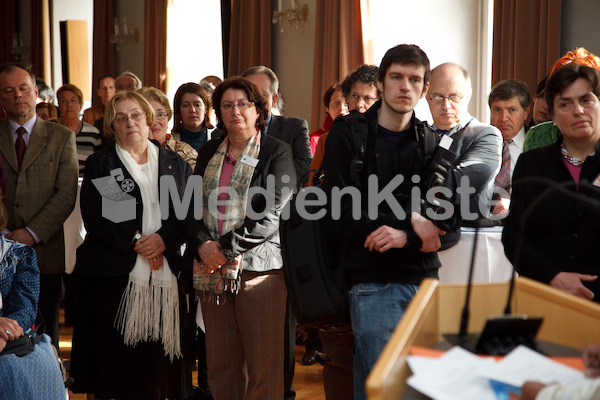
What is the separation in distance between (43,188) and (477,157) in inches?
87.4

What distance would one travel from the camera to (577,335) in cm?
136

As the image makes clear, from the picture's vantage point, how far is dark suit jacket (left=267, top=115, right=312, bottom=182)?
3.78 m

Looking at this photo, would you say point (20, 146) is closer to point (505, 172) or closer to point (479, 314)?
point (505, 172)

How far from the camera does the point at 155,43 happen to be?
856cm

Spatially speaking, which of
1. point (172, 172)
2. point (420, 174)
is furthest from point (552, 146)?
point (172, 172)

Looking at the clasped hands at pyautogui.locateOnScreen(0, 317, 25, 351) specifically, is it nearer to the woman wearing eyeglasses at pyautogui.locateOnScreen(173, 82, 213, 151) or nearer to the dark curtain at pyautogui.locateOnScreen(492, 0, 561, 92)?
the woman wearing eyeglasses at pyautogui.locateOnScreen(173, 82, 213, 151)

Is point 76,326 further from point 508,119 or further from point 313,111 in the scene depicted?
point 313,111

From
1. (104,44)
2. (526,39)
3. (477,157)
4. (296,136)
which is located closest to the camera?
(477,157)

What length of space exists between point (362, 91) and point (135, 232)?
148cm

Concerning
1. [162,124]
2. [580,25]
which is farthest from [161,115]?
[580,25]

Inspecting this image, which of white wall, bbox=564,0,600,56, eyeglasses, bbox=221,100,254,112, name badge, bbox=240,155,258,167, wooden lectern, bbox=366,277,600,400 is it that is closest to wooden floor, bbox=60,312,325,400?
name badge, bbox=240,155,258,167

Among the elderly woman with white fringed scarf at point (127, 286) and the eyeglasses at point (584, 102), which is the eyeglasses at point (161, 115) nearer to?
the elderly woman with white fringed scarf at point (127, 286)

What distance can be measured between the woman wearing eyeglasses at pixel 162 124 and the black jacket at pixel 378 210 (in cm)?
164

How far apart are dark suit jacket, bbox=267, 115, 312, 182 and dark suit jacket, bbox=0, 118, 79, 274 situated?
1132 millimetres
